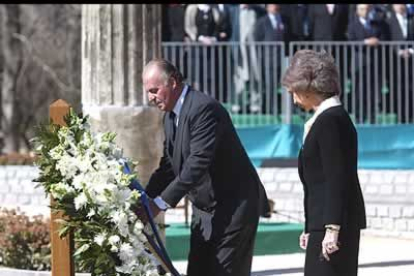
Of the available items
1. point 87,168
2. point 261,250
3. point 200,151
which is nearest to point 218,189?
point 200,151

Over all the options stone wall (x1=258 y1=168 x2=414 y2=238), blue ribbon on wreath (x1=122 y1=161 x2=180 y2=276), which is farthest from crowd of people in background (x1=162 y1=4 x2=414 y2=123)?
blue ribbon on wreath (x1=122 y1=161 x2=180 y2=276)

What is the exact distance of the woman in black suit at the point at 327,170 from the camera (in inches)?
279

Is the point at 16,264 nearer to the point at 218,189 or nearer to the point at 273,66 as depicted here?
the point at 218,189

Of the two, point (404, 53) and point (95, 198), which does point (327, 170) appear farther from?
point (404, 53)

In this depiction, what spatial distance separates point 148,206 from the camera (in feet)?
24.6

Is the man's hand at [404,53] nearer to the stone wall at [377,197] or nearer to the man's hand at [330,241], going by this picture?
the stone wall at [377,197]

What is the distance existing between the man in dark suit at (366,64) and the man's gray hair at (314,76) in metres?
10.3

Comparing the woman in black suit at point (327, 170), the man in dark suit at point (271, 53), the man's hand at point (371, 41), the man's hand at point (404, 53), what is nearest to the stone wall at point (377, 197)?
the man in dark suit at point (271, 53)

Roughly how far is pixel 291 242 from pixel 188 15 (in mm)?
4986

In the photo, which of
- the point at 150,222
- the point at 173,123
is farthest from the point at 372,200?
the point at 150,222

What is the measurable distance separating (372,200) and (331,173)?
28.3 ft

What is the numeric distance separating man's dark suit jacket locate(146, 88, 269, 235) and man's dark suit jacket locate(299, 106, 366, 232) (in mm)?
464

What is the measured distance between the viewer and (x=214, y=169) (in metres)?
7.57

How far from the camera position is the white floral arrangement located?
7.27 m
